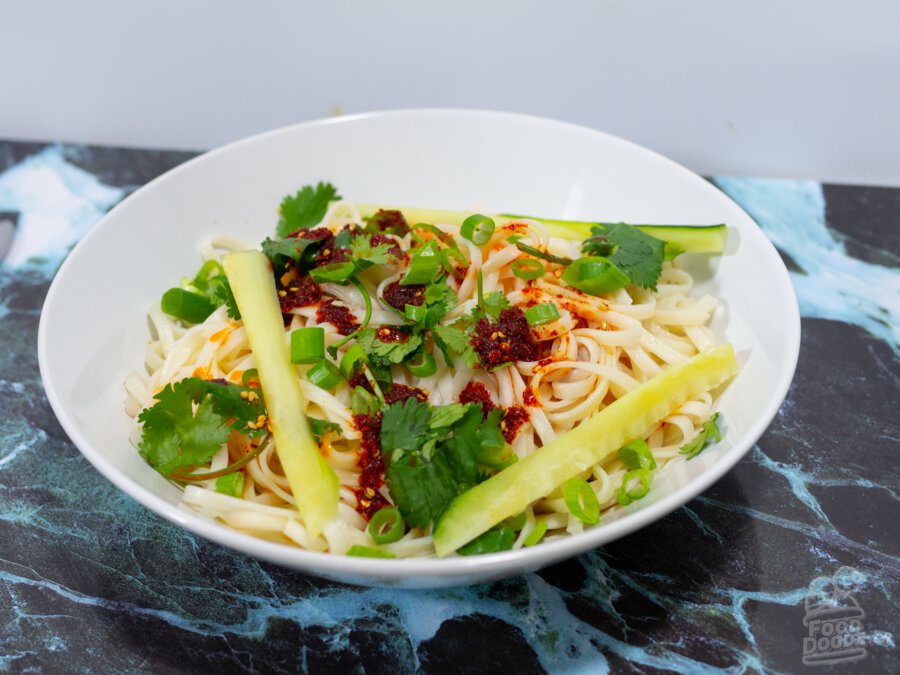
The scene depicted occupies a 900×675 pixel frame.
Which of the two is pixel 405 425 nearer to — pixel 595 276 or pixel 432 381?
pixel 432 381

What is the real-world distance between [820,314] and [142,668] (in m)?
2.87

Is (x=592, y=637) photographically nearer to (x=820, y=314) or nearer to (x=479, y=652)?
(x=479, y=652)

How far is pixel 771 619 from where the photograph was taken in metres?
2.12

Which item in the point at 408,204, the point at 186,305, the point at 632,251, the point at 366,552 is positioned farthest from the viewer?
the point at 408,204

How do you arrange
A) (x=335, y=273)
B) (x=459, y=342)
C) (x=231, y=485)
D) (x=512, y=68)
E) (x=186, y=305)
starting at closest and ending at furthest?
1. (x=231, y=485)
2. (x=459, y=342)
3. (x=335, y=273)
4. (x=186, y=305)
5. (x=512, y=68)

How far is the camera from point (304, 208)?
3.22 m

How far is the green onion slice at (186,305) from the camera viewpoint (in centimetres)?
274

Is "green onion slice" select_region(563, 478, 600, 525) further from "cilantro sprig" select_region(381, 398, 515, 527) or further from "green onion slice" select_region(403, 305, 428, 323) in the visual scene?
"green onion slice" select_region(403, 305, 428, 323)

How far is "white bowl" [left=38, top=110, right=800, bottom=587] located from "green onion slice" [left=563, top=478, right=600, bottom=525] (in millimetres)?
56

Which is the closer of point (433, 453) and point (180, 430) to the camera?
point (433, 453)

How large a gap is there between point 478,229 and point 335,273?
0.51 meters

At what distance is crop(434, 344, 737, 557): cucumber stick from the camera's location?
77.5 inches

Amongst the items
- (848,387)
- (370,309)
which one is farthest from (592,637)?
(848,387)

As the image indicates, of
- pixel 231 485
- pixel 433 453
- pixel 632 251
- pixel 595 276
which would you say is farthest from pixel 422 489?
pixel 632 251
